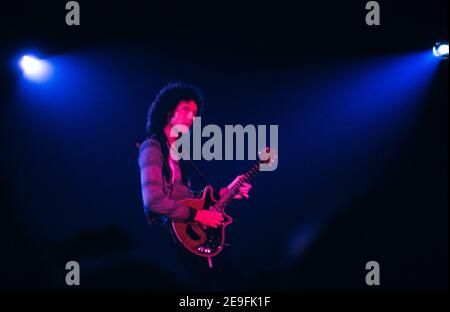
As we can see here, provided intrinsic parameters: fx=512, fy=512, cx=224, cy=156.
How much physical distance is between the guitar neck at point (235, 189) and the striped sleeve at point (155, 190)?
238mm

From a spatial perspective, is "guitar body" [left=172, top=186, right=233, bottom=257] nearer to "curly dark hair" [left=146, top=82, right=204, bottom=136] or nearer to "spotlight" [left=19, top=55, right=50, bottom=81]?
"curly dark hair" [left=146, top=82, right=204, bottom=136]

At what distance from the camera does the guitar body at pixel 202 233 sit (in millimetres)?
3910

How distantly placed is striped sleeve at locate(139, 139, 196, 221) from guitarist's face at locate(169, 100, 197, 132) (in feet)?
0.82

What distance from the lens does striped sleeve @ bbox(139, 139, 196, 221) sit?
3.89m

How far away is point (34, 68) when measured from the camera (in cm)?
403

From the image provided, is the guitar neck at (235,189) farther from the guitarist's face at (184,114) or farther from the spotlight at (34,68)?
the spotlight at (34,68)

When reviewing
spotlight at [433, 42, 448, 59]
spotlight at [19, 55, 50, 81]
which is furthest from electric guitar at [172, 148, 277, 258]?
spotlight at [433, 42, 448, 59]

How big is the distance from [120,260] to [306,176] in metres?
1.58

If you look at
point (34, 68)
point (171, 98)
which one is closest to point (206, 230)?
point (171, 98)

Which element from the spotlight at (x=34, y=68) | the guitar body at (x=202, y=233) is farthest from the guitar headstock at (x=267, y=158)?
the spotlight at (x=34, y=68)

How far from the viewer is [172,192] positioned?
12.8 feet

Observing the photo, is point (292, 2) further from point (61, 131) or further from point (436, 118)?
point (61, 131)

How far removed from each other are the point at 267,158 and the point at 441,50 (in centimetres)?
153
